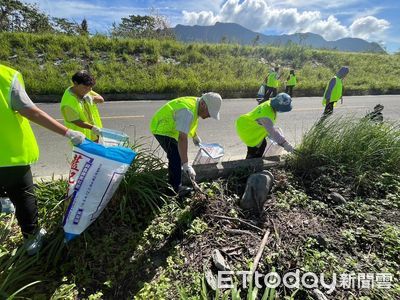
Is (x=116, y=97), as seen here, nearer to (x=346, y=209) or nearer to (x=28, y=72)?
(x=28, y=72)

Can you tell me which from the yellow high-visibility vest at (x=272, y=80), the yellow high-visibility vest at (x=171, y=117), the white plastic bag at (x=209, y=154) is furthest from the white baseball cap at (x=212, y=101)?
the yellow high-visibility vest at (x=272, y=80)

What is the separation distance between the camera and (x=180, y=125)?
8.96 feet

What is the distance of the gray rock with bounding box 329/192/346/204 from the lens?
3035 mm

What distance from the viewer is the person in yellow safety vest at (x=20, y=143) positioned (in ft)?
6.39

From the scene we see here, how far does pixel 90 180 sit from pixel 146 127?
16.4 feet

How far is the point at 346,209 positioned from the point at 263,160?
1135 mm

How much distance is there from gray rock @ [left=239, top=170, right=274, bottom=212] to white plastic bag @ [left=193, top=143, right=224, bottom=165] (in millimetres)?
579

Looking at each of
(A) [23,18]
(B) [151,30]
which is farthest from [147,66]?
(A) [23,18]

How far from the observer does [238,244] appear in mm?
2447

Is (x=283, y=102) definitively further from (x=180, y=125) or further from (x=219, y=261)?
(x=219, y=261)

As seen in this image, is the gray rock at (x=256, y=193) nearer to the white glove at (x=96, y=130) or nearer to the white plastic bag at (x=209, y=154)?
the white plastic bag at (x=209, y=154)

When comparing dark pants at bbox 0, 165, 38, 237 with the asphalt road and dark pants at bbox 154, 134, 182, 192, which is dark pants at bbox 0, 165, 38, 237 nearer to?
dark pants at bbox 154, 134, 182, 192

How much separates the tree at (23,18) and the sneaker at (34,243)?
59.1ft

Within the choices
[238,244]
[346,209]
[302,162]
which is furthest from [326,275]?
[302,162]
